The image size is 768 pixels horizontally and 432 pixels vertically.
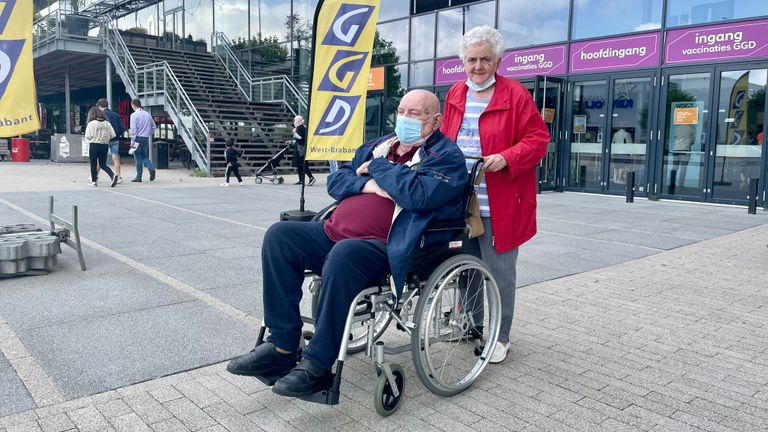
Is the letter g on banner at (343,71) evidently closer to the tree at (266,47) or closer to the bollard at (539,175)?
the bollard at (539,175)

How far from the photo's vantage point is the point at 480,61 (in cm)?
339

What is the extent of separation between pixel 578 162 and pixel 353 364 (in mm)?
12502

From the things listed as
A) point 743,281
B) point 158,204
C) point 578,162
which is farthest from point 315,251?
point 578,162

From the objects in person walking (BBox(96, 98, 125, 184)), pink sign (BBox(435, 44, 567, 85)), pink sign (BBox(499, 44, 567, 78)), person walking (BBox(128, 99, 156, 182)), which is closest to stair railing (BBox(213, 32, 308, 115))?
pink sign (BBox(435, 44, 567, 85))

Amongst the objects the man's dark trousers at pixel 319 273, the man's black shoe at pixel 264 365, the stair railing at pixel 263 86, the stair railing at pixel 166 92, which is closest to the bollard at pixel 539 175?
the stair railing at pixel 166 92

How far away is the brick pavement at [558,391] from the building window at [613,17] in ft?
33.4

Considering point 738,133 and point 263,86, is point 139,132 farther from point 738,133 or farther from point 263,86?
point 738,133

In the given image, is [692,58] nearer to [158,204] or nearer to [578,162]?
[578,162]

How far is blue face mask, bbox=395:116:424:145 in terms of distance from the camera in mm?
3145

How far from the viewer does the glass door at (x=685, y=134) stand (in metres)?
12.5

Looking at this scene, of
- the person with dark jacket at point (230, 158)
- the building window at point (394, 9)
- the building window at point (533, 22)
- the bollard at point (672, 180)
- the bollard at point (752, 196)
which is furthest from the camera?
the building window at point (394, 9)

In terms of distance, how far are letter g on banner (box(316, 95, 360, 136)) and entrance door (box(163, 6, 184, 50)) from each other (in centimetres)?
2308

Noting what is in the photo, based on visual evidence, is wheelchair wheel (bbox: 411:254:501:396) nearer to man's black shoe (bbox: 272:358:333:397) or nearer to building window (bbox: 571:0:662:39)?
man's black shoe (bbox: 272:358:333:397)

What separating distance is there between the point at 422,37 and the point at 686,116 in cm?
796
